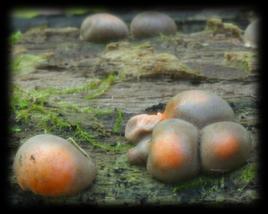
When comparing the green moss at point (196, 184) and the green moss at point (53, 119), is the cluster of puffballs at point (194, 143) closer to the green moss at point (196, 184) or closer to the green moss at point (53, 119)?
the green moss at point (196, 184)

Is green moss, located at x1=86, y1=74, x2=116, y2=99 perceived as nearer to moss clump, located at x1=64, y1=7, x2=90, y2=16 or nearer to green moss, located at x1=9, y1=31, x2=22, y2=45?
green moss, located at x1=9, y1=31, x2=22, y2=45

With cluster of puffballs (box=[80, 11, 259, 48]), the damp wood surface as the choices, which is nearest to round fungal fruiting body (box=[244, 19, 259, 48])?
the damp wood surface

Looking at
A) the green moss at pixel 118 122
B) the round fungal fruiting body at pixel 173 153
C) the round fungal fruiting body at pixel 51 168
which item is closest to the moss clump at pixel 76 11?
the green moss at pixel 118 122

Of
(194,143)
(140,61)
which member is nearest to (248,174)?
(194,143)

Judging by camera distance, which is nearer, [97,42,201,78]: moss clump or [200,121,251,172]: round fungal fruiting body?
[200,121,251,172]: round fungal fruiting body

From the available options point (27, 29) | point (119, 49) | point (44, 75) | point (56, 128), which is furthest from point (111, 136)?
point (27, 29)

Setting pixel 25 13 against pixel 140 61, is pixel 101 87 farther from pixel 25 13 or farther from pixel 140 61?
pixel 25 13

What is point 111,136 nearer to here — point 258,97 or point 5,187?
point 5,187
